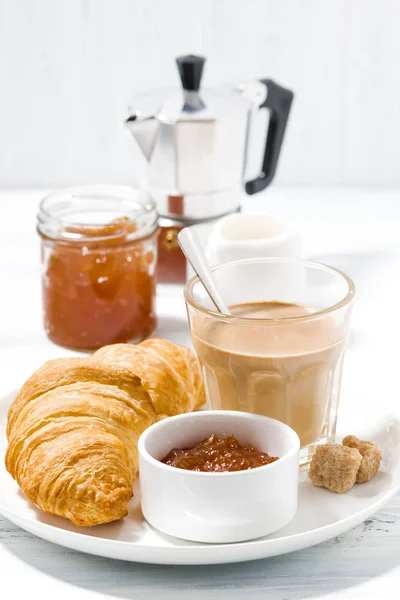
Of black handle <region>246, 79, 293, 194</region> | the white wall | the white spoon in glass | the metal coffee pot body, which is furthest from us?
the white wall

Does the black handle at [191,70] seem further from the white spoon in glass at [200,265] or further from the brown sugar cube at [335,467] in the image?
the brown sugar cube at [335,467]

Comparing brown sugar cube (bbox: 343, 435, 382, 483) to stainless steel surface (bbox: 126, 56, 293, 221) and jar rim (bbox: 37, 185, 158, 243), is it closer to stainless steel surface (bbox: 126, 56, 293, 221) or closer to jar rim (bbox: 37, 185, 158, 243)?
jar rim (bbox: 37, 185, 158, 243)

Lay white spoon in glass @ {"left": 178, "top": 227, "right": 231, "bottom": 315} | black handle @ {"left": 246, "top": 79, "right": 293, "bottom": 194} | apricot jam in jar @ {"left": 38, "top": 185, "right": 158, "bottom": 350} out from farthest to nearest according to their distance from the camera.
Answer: black handle @ {"left": 246, "top": 79, "right": 293, "bottom": 194} < apricot jam in jar @ {"left": 38, "top": 185, "right": 158, "bottom": 350} < white spoon in glass @ {"left": 178, "top": 227, "right": 231, "bottom": 315}

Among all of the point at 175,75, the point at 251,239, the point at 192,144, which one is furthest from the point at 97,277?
the point at 175,75

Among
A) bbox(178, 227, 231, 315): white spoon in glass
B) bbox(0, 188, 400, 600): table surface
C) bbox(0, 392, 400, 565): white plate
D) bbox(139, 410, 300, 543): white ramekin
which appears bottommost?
bbox(0, 188, 400, 600): table surface

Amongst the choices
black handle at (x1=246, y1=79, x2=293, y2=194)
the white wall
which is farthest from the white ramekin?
the white wall

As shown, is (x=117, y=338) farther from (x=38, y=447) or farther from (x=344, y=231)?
(x=344, y=231)

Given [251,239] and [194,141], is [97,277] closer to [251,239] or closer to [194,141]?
[251,239]
